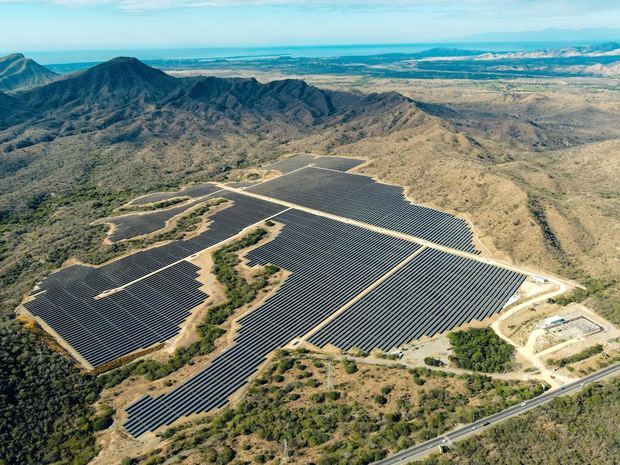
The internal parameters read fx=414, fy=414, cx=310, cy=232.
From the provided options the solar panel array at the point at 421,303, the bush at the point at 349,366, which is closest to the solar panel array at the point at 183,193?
the solar panel array at the point at 421,303

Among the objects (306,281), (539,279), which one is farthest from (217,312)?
(539,279)

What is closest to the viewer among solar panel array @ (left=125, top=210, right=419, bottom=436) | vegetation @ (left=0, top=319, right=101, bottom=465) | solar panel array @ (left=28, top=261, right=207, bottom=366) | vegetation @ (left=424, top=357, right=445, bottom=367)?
vegetation @ (left=0, top=319, right=101, bottom=465)

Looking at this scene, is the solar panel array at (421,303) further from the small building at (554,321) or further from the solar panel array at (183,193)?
the solar panel array at (183,193)

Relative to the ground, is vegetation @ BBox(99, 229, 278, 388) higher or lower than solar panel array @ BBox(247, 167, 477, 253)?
lower

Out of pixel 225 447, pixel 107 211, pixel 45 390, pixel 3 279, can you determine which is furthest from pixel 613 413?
pixel 107 211

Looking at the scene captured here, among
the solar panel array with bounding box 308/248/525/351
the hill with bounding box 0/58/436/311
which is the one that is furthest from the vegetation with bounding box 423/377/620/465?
the hill with bounding box 0/58/436/311

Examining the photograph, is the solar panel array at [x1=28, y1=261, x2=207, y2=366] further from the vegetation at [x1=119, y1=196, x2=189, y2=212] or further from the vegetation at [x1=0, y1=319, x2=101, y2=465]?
the vegetation at [x1=119, y1=196, x2=189, y2=212]

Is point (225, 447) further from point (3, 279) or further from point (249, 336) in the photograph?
point (3, 279)
